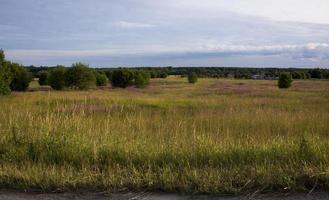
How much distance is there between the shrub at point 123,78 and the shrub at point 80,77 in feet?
39.9

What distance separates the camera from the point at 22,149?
6.61m

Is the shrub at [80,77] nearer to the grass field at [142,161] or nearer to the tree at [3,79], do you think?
the tree at [3,79]

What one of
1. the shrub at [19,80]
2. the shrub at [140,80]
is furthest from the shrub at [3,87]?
the shrub at [140,80]

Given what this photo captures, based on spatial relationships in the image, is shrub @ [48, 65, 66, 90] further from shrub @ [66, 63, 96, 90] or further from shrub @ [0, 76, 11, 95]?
shrub @ [0, 76, 11, 95]

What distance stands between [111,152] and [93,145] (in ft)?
1.17

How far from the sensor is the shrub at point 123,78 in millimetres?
78750

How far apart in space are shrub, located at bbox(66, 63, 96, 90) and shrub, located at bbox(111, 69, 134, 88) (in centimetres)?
1216

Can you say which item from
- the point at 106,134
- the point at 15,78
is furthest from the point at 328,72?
the point at 106,134

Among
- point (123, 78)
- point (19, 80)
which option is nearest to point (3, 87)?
point (19, 80)

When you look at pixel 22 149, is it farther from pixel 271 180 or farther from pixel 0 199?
pixel 271 180

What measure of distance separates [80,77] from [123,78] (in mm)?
14231

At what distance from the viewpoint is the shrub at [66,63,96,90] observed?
65.3m

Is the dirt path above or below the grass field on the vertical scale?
below

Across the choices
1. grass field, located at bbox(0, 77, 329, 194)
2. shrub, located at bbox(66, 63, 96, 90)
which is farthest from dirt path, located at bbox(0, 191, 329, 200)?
shrub, located at bbox(66, 63, 96, 90)
